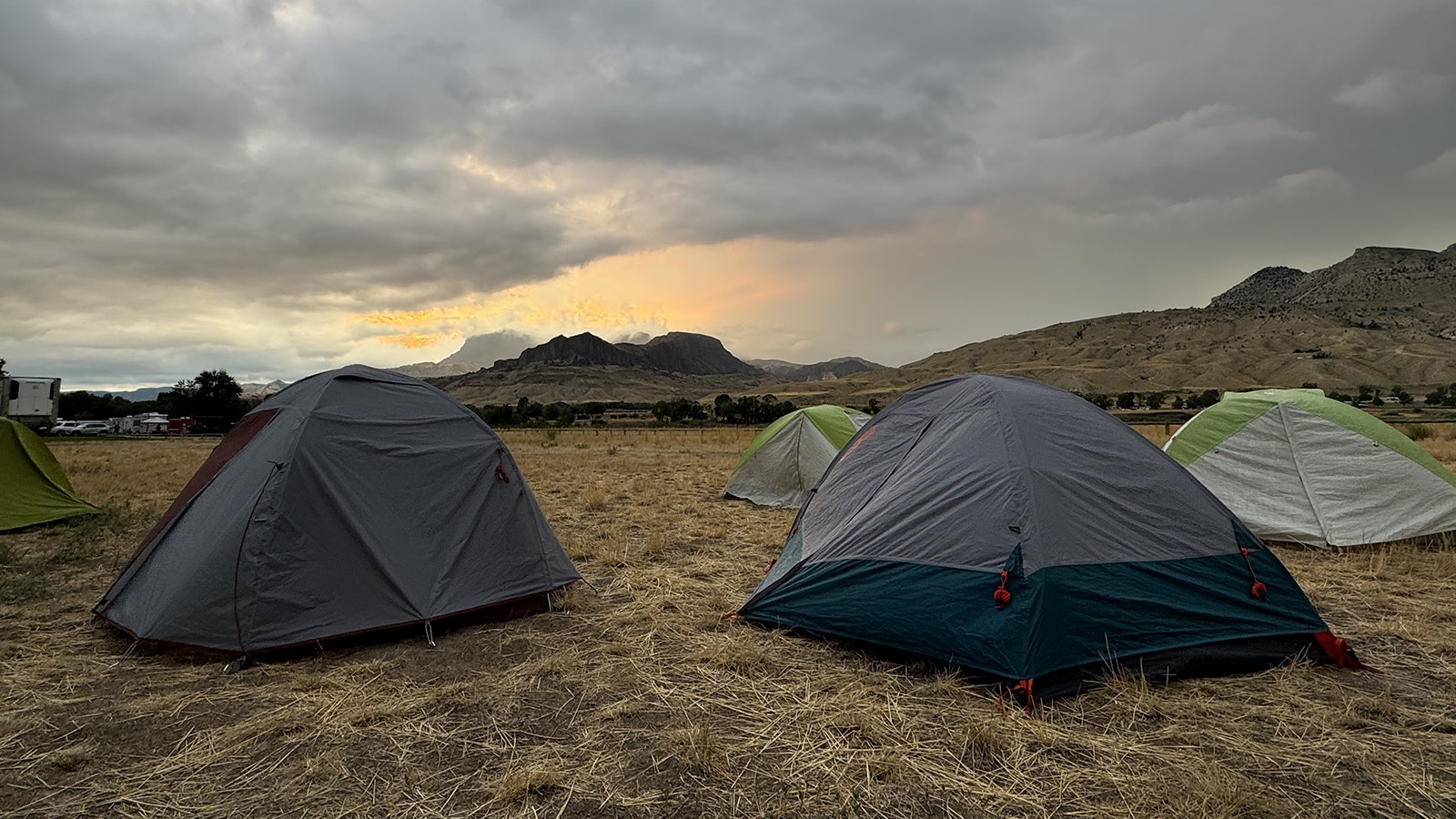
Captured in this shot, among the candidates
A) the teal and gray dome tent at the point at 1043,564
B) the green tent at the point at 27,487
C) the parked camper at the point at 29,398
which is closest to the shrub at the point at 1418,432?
the teal and gray dome tent at the point at 1043,564

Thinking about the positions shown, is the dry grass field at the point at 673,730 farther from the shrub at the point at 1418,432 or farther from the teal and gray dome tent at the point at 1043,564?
the shrub at the point at 1418,432

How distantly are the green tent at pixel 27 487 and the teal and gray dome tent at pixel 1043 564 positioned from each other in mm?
12601

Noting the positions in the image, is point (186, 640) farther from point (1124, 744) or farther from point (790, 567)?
point (1124, 744)

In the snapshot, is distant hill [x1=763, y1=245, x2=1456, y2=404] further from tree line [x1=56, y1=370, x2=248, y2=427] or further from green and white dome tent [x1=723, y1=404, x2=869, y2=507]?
green and white dome tent [x1=723, y1=404, x2=869, y2=507]

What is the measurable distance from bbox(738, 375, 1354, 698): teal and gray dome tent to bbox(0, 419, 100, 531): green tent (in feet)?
41.3

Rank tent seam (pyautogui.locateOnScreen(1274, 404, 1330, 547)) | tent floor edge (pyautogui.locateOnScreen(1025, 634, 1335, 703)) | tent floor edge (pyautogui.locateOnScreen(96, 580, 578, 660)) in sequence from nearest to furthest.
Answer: tent floor edge (pyautogui.locateOnScreen(1025, 634, 1335, 703)) → tent floor edge (pyautogui.locateOnScreen(96, 580, 578, 660)) → tent seam (pyautogui.locateOnScreen(1274, 404, 1330, 547))

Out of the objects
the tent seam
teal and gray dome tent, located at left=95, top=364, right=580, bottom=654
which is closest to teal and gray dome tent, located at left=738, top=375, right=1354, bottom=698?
teal and gray dome tent, located at left=95, top=364, right=580, bottom=654

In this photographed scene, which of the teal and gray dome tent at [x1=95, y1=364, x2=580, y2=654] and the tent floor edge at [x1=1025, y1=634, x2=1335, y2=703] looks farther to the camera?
the teal and gray dome tent at [x1=95, y1=364, x2=580, y2=654]

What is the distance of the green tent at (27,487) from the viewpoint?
38.3ft

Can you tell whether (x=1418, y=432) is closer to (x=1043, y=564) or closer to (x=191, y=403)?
(x=1043, y=564)

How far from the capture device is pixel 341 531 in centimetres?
612

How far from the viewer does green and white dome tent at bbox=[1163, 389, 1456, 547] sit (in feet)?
30.5

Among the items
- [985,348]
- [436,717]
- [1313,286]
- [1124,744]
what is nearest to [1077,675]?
[1124,744]

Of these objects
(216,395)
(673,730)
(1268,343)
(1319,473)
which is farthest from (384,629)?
(1268,343)
